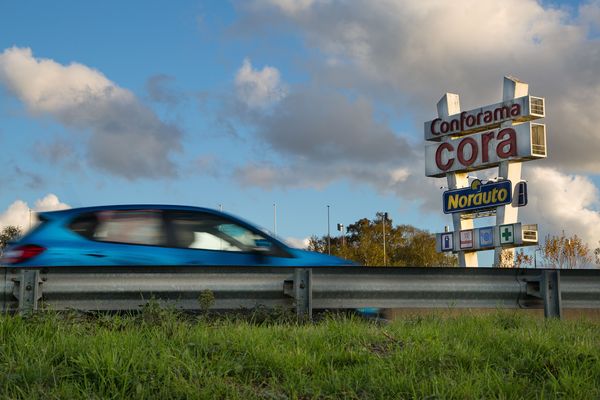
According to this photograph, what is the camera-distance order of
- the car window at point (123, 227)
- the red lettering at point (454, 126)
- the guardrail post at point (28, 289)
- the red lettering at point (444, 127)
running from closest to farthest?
the guardrail post at point (28, 289)
the car window at point (123, 227)
the red lettering at point (454, 126)
the red lettering at point (444, 127)

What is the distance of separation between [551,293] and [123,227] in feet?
18.4

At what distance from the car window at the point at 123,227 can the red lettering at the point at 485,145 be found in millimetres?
46594

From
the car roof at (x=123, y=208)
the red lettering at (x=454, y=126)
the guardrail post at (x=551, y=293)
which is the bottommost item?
the guardrail post at (x=551, y=293)

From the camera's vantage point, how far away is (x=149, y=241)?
391 inches

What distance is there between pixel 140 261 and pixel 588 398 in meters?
6.03

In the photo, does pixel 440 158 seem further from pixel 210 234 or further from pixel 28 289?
pixel 28 289

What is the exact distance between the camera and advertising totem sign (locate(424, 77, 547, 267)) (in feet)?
173

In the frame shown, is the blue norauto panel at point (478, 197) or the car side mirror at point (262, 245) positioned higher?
the blue norauto panel at point (478, 197)

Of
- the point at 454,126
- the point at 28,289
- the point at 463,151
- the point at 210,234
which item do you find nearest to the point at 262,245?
the point at 210,234

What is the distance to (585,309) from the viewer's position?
32.4ft

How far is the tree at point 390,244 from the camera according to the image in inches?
3570

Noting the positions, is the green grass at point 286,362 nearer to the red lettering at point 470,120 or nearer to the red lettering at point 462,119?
the red lettering at point 470,120

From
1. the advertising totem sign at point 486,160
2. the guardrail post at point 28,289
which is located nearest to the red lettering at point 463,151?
the advertising totem sign at point 486,160

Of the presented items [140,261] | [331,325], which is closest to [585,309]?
[331,325]
